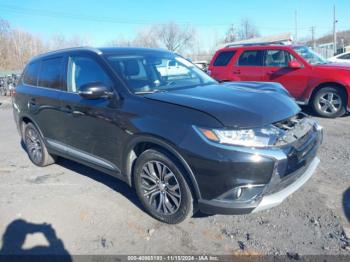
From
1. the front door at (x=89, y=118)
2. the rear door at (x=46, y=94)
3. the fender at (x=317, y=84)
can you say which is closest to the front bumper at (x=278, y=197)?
the front door at (x=89, y=118)

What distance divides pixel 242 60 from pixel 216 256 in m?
7.03

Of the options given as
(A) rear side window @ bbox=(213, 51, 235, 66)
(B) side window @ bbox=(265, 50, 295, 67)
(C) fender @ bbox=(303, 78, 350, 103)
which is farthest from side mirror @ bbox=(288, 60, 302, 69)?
(A) rear side window @ bbox=(213, 51, 235, 66)

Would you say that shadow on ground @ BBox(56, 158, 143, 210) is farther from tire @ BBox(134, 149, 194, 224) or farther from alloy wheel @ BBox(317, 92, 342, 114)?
alloy wheel @ BBox(317, 92, 342, 114)

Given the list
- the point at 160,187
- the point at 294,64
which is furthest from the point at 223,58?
the point at 160,187

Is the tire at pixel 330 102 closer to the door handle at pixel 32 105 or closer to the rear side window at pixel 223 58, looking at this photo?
the rear side window at pixel 223 58

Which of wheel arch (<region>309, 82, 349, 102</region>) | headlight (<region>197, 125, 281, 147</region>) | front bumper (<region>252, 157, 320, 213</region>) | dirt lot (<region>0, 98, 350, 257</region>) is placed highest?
headlight (<region>197, 125, 281, 147</region>)

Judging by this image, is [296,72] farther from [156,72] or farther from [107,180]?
[107,180]

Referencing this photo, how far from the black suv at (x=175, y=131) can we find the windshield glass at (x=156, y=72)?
0.02 m

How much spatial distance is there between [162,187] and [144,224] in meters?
0.48

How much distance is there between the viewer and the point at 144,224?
3.23 metres

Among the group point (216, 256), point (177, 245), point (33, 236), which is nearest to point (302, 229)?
point (216, 256)

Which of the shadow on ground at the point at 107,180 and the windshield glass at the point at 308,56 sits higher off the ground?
the windshield glass at the point at 308,56

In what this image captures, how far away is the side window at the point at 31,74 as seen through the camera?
4.80 meters

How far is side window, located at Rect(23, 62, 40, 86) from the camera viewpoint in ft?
15.8
